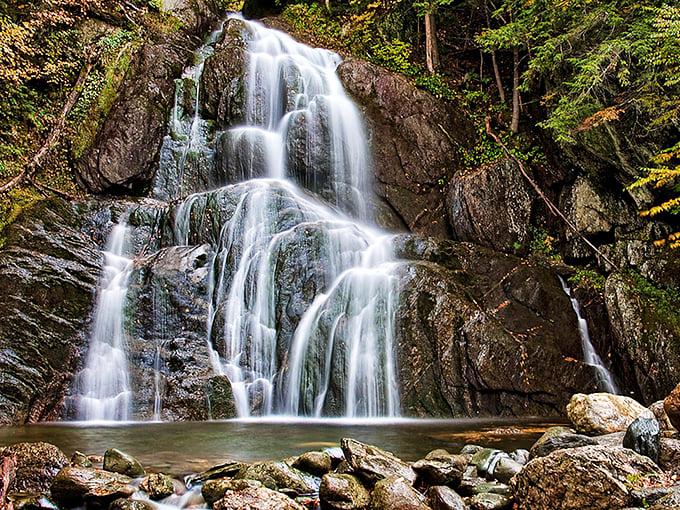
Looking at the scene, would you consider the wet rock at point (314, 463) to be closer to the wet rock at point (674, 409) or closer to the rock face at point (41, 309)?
the wet rock at point (674, 409)

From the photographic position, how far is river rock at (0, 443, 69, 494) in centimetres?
428

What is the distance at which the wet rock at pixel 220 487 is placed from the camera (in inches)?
163

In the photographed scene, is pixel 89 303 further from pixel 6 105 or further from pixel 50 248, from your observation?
pixel 6 105

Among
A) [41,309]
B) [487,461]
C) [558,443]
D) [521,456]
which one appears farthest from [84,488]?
[41,309]

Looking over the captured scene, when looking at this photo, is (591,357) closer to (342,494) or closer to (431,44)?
(342,494)

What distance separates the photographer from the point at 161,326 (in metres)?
9.68

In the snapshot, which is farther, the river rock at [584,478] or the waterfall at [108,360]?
the waterfall at [108,360]

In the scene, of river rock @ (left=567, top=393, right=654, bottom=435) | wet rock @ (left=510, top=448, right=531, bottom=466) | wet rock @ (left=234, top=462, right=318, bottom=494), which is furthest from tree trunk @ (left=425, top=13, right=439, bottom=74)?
wet rock @ (left=234, top=462, right=318, bottom=494)

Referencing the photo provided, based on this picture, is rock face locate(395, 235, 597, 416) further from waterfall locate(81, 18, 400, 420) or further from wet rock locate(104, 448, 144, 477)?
wet rock locate(104, 448, 144, 477)

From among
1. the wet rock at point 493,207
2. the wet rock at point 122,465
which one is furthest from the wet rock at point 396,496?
the wet rock at point 493,207

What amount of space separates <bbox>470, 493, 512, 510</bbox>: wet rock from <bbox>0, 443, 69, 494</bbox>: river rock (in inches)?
145

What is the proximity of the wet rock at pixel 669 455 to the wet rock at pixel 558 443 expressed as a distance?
87cm

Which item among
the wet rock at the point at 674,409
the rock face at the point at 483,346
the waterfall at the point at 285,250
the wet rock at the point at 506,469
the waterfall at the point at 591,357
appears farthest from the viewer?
the waterfall at the point at 591,357

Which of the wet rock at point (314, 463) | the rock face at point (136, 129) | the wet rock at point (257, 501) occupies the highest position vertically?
the rock face at point (136, 129)
